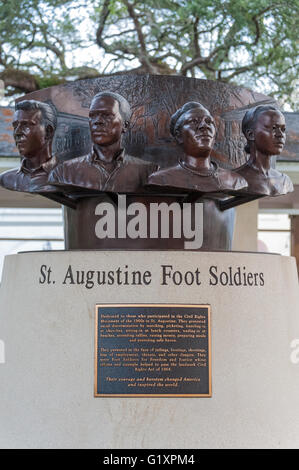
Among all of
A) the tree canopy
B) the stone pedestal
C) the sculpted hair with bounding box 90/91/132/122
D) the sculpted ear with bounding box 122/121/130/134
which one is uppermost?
the tree canopy

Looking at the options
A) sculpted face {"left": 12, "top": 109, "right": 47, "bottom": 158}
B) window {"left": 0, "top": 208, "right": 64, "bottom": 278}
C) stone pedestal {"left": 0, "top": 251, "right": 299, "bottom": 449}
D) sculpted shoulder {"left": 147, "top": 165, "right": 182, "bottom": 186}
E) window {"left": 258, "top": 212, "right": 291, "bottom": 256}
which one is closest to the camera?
stone pedestal {"left": 0, "top": 251, "right": 299, "bottom": 449}

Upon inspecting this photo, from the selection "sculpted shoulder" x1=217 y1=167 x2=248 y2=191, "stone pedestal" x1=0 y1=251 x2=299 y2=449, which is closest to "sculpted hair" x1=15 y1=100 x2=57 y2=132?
"stone pedestal" x1=0 y1=251 x2=299 y2=449

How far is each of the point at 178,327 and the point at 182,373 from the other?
0.95ft

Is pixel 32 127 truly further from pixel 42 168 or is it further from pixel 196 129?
pixel 196 129

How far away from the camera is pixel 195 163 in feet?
15.9

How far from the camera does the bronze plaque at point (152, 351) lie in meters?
4.48

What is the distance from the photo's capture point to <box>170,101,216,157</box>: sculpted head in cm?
476

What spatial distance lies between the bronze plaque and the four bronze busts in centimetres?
85

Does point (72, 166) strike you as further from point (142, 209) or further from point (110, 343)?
point (110, 343)

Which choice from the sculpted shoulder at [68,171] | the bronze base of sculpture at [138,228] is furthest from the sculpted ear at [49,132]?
the bronze base of sculpture at [138,228]

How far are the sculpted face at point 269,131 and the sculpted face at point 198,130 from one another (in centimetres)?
48

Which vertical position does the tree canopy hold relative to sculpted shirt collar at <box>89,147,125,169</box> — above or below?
above

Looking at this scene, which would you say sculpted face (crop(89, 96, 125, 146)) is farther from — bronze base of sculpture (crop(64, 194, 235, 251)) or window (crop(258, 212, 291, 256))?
window (crop(258, 212, 291, 256))
